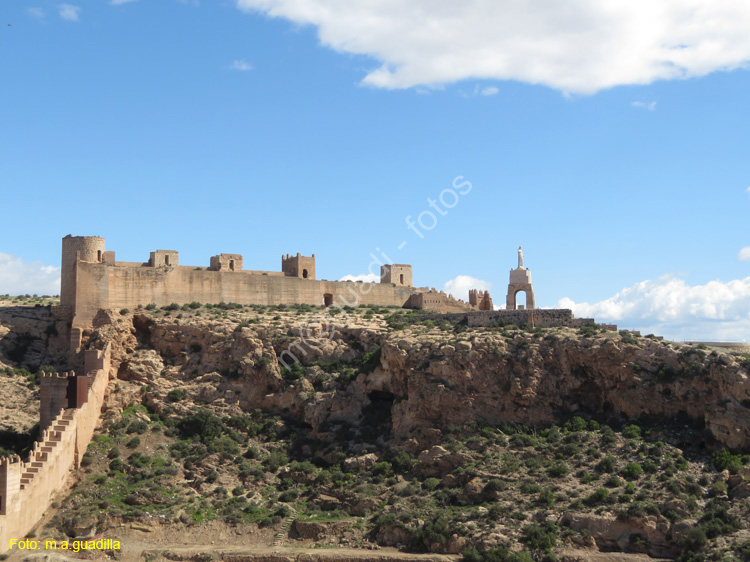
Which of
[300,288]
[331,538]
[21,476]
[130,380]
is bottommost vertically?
[331,538]

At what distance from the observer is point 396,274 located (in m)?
64.8

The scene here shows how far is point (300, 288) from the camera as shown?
5812 centimetres

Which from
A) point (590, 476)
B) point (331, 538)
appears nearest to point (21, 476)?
point (331, 538)

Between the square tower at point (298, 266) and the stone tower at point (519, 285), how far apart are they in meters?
12.4

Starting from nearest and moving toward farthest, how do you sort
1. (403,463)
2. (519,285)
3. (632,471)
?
(632,471) → (403,463) → (519,285)

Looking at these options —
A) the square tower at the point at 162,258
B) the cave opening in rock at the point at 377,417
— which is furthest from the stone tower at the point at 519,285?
the square tower at the point at 162,258

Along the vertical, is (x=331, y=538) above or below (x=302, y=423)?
below

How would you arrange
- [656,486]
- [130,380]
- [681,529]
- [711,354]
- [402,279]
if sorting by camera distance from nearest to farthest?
[681,529] → [656,486] → [711,354] → [130,380] → [402,279]

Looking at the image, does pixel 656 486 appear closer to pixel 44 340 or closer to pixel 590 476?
pixel 590 476

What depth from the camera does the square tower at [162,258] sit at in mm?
53031

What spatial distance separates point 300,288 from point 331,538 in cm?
2153

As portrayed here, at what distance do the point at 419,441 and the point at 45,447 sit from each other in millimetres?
16118

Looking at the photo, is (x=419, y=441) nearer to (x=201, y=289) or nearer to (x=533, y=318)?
(x=533, y=318)

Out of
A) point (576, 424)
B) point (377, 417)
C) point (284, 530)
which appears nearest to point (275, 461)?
point (284, 530)
